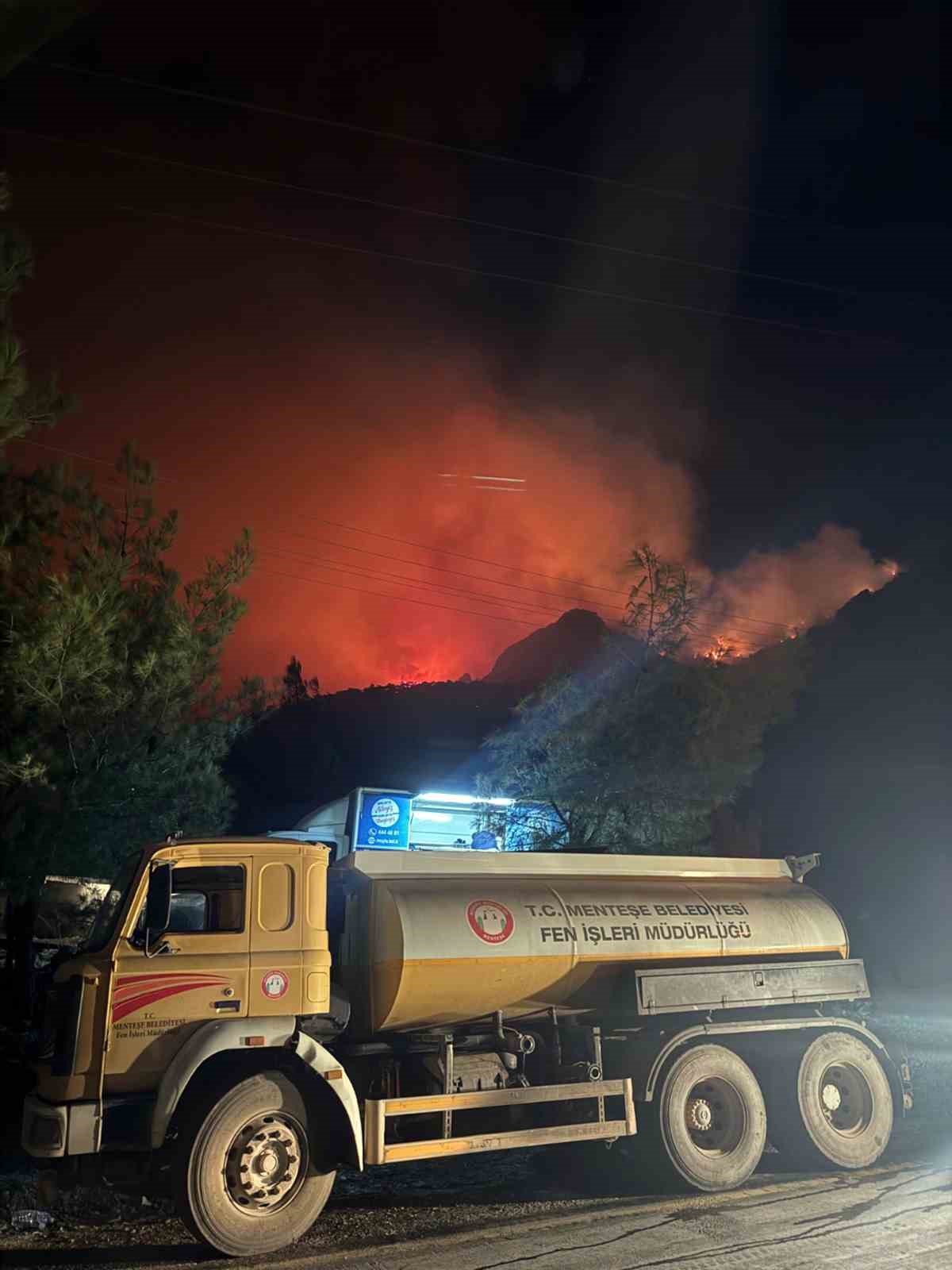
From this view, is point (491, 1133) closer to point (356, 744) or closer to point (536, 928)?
point (536, 928)

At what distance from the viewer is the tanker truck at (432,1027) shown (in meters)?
7.22

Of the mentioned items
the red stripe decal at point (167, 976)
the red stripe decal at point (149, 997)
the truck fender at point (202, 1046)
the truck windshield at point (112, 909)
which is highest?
the truck windshield at point (112, 909)

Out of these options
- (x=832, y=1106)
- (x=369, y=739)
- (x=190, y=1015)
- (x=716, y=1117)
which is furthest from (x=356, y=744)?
(x=190, y=1015)

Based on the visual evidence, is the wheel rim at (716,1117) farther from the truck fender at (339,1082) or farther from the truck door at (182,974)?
the truck door at (182,974)

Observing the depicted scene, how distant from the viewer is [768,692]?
71.4 ft

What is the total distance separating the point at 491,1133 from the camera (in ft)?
27.7

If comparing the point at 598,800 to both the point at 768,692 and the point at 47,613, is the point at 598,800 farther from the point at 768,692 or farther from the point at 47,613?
the point at 47,613

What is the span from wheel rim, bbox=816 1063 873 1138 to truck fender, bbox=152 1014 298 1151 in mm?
5890

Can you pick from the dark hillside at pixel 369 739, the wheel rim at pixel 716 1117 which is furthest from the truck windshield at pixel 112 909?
the dark hillside at pixel 369 739

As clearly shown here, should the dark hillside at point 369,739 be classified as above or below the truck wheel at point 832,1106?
above

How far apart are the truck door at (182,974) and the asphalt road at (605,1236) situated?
1.37 metres

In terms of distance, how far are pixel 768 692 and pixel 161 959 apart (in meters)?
16.9

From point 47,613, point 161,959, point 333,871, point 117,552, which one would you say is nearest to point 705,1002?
point 333,871

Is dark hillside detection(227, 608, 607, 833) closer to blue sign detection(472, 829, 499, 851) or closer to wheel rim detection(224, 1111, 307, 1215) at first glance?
blue sign detection(472, 829, 499, 851)
